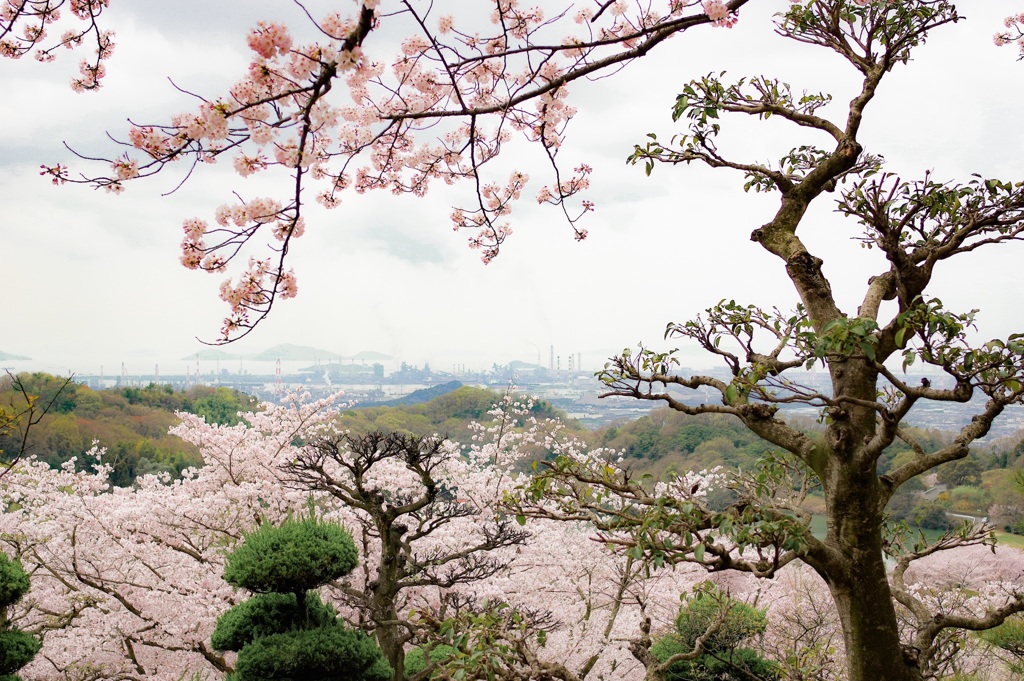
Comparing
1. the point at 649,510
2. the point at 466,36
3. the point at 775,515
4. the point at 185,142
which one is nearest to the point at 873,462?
the point at 775,515

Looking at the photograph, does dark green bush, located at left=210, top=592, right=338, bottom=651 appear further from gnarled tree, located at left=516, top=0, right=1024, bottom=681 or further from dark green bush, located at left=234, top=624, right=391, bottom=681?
gnarled tree, located at left=516, top=0, right=1024, bottom=681

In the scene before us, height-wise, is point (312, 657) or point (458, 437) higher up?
point (458, 437)

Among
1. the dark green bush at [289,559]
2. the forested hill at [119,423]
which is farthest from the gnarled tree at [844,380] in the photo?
the forested hill at [119,423]

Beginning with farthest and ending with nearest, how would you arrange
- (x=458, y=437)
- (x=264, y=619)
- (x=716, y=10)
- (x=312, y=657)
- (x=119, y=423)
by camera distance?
(x=119, y=423), (x=458, y=437), (x=264, y=619), (x=312, y=657), (x=716, y=10)

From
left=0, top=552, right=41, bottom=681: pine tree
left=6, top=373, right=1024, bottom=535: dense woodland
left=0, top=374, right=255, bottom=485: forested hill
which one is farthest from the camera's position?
left=0, top=374, right=255, bottom=485: forested hill

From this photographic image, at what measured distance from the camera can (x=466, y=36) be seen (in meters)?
2.27

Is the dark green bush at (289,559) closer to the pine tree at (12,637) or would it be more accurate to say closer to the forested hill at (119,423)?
the pine tree at (12,637)

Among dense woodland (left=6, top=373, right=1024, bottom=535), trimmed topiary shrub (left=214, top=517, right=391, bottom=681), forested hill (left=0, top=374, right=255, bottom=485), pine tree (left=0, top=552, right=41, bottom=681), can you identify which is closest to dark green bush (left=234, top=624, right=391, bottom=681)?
trimmed topiary shrub (left=214, top=517, right=391, bottom=681)

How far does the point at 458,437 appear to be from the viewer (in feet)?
33.3

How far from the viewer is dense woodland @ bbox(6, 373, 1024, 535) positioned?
9.38m

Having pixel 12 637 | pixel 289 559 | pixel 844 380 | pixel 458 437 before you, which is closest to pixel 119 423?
pixel 458 437

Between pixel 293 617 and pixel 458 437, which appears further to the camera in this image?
pixel 458 437

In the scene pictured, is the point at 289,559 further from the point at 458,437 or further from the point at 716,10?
the point at 458,437

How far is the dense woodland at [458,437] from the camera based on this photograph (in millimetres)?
9375
